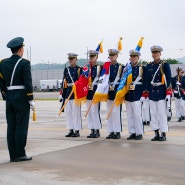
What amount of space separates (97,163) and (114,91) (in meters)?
3.67

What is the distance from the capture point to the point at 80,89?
37.3 ft

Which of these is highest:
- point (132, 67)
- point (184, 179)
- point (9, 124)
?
point (132, 67)

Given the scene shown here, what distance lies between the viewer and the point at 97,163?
764cm

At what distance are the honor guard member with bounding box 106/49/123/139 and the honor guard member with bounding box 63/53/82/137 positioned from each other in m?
0.84

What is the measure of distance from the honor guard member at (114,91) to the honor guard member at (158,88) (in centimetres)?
78

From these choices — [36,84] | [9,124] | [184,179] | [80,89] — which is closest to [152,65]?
[80,89]

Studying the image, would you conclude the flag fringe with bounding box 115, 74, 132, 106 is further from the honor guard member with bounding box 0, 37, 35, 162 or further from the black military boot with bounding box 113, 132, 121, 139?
the honor guard member with bounding box 0, 37, 35, 162

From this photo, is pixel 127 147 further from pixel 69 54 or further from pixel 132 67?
pixel 69 54

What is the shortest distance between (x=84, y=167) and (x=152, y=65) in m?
3.99

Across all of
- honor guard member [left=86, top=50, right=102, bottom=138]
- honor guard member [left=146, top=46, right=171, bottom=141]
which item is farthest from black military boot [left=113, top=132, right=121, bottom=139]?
honor guard member [left=146, top=46, right=171, bottom=141]

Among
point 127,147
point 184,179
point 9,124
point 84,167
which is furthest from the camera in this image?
point 127,147

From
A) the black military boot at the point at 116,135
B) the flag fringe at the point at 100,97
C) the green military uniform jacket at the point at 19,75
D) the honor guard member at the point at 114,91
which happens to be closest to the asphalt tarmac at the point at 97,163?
the black military boot at the point at 116,135

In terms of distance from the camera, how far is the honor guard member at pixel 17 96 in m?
7.97

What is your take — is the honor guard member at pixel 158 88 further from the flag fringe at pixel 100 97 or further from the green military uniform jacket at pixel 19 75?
the green military uniform jacket at pixel 19 75
